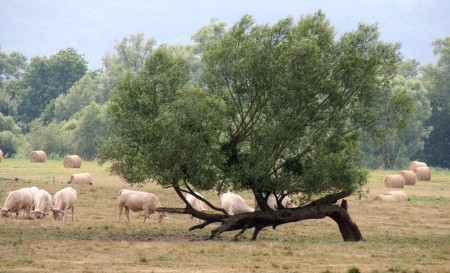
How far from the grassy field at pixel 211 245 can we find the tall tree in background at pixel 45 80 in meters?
119

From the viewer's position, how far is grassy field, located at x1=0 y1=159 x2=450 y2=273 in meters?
30.0

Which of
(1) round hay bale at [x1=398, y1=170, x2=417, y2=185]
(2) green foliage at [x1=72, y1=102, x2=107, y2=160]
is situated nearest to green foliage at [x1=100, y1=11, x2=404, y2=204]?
(1) round hay bale at [x1=398, y1=170, x2=417, y2=185]

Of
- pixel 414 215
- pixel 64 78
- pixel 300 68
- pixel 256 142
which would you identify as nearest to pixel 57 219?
pixel 256 142

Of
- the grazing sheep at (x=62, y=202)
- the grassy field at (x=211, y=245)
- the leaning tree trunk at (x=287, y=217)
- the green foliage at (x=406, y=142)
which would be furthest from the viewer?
the green foliage at (x=406, y=142)

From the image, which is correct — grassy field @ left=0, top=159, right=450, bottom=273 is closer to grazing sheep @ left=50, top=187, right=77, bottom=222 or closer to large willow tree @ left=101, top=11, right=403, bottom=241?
grazing sheep @ left=50, top=187, right=77, bottom=222

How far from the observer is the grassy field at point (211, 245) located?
30.0 m

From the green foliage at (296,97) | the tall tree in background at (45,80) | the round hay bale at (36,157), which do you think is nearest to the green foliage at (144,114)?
the green foliage at (296,97)

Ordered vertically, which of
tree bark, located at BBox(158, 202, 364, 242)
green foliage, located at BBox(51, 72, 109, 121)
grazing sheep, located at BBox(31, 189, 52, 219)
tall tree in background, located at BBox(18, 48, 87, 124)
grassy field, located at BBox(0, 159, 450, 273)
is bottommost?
grassy field, located at BBox(0, 159, 450, 273)

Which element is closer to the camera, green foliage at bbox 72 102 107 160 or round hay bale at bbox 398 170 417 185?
→ round hay bale at bbox 398 170 417 185

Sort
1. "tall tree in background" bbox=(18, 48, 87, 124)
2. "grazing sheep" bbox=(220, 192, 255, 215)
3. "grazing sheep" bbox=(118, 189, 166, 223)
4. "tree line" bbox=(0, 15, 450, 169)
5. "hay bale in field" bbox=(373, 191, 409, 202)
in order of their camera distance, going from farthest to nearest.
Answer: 1. "tall tree in background" bbox=(18, 48, 87, 124)
2. "tree line" bbox=(0, 15, 450, 169)
3. "hay bale in field" bbox=(373, 191, 409, 202)
4. "grazing sheep" bbox=(118, 189, 166, 223)
5. "grazing sheep" bbox=(220, 192, 255, 215)

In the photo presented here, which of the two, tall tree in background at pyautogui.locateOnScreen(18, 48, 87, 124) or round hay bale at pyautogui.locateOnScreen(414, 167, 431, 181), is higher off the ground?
tall tree in background at pyautogui.locateOnScreen(18, 48, 87, 124)

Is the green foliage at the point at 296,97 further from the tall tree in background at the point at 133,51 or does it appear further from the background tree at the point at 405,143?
the tall tree in background at the point at 133,51

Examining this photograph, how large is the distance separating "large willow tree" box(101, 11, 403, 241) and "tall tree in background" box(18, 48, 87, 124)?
446 ft

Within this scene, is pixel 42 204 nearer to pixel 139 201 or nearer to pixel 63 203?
pixel 63 203
